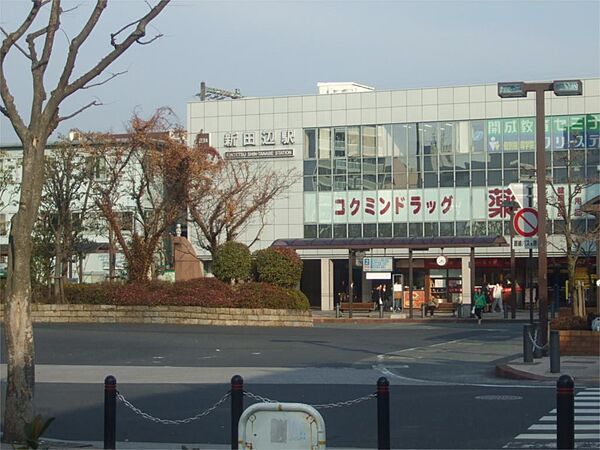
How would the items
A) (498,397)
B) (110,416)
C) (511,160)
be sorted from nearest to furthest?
(110,416), (498,397), (511,160)

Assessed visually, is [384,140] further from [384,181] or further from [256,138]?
[256,138]

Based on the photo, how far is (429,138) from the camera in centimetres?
6381

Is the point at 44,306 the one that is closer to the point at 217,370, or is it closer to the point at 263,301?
the point at 263,301

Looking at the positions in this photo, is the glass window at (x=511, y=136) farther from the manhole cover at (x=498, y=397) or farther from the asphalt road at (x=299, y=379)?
the manhole cover at (x=498, y=397)

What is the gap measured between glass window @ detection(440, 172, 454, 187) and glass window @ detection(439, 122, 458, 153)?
149cm

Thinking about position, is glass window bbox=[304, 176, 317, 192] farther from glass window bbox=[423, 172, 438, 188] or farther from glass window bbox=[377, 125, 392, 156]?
glass window bbox=[423, 172, 438, 188]

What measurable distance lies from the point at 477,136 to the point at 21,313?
53.5m

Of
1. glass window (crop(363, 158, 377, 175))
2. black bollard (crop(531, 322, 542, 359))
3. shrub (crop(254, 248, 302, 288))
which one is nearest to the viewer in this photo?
black bollard (crop(531, 322, 542, 359))

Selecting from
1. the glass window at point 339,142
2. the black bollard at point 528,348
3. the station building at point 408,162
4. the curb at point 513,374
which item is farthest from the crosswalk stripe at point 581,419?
the glass window at point 339,142

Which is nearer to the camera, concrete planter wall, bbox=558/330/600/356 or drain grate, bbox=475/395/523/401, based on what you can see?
drain grate, bbox=475/395/523/401

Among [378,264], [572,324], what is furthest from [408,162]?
[572,324]

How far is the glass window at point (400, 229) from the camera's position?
63.9 m

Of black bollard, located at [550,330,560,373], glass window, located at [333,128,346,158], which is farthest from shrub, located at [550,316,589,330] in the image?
glass window, located at [333,128,346,158]

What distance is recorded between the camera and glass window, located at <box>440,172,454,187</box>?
2474 inches
